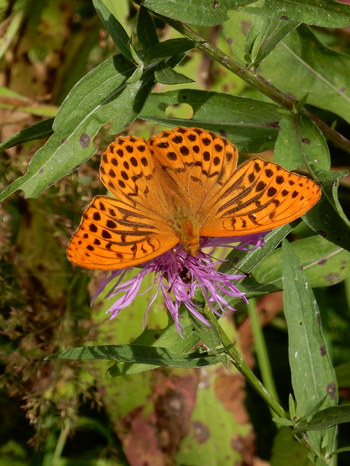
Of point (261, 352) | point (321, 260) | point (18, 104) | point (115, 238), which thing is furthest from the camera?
point (18, 104)

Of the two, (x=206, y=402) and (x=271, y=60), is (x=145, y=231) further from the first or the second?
(x=206, y=402)

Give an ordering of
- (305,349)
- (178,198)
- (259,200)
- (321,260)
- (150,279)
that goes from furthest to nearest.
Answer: (150,279) → (321,260) → (305,349) → (178,198) → (259,200)

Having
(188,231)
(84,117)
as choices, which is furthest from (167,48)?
(188,231)

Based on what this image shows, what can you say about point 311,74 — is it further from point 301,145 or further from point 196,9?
point 196,9

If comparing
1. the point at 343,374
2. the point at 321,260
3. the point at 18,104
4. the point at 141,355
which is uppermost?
the point at 18,104

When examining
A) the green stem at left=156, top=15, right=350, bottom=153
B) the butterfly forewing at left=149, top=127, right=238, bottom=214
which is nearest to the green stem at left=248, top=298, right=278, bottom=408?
the green stem at left=156, top=15, right=350, bottom=153

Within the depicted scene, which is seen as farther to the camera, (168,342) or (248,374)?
(168,342)

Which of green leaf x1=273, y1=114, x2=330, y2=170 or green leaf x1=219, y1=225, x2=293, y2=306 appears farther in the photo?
green leaf x1=273, y1=114, x2=330, y2=170

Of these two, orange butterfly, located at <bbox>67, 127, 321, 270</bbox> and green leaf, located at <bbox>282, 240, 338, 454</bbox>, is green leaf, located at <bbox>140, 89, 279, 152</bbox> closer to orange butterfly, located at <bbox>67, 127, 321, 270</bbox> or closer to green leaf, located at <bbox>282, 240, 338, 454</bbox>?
orange butterfly, located at <bbox>67, 127, 321, 270</bbox>
